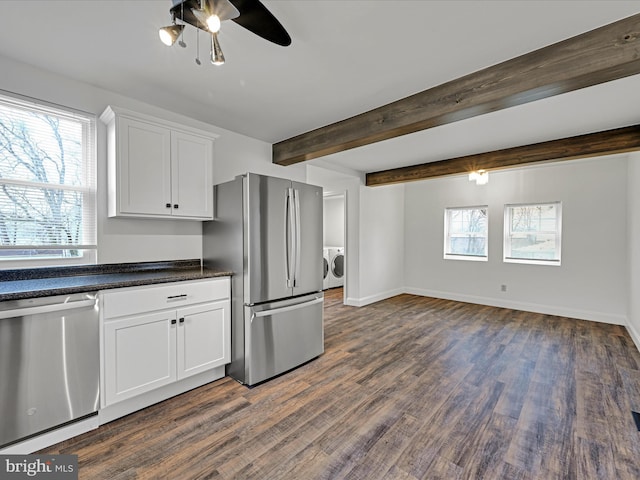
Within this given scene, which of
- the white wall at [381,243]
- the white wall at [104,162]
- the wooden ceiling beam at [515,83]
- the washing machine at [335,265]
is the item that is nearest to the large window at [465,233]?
the white wall at [381,243]

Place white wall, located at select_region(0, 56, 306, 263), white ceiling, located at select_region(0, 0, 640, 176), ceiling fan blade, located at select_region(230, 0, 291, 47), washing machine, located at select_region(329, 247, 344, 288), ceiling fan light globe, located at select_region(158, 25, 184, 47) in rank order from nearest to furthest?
ceiling fan blade, located at select_region(230, 0, 291, 47) → ceiling fan light globe, located at select_region(158, 25, 184, 47) → white ceiling, located at select_region(0, 0, 640, 176) → white wall, located at select_region(0, 56, 306, 263) → washing machine, located at select_region(329, 247, 344, 288)

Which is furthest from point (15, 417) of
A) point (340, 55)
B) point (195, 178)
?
point (340, 55)

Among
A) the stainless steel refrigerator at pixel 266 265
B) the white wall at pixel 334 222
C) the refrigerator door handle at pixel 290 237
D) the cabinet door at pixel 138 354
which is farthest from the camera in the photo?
the white wall at pixel 334 222

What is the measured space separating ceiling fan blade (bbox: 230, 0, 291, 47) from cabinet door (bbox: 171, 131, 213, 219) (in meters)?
1.55

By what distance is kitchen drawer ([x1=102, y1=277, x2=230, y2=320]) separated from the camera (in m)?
2.01

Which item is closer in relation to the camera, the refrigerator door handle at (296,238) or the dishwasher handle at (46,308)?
the dishwasher handle at (46,308)

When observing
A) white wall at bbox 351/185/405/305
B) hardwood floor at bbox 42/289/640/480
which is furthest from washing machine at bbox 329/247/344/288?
hardwood floor at bbox 42/289/640/480

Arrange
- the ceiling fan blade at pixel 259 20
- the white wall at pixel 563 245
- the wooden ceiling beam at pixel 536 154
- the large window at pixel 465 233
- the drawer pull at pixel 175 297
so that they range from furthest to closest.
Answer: the large window at pixel 465 233, the white wall at pixel 563 245, the wooden ceiling beam at pixel 536 154, the drawer pull at pixel 175 297, the ceiling fan blade at pixel 259 20

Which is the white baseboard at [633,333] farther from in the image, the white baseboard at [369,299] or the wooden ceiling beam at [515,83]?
the white baseboard at [369,299]

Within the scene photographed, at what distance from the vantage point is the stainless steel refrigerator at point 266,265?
257cm

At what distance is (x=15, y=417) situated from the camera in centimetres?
167

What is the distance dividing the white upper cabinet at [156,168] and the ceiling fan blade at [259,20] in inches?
59.5

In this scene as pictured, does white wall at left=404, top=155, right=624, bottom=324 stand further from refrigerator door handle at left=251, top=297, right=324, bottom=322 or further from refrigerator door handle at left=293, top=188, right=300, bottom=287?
refrigerator door handle at left=293, top=188, right=300, bottom=287

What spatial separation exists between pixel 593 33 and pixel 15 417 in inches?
158
